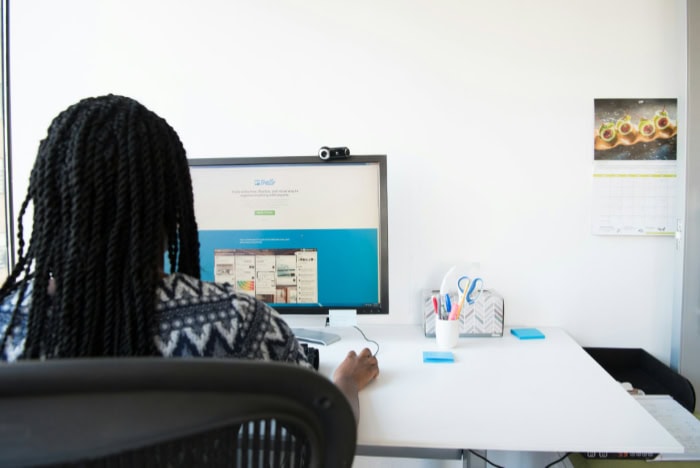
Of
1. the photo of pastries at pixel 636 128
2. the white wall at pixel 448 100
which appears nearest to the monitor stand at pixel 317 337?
the white wall at pixel 448 100

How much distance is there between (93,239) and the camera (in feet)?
1.81

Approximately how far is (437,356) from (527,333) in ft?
1.20

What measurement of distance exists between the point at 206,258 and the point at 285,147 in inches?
18.4

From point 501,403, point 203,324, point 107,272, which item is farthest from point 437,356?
point 107,272

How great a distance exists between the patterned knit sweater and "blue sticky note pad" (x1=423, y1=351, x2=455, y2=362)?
1.81 feet

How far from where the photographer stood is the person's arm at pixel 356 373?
2.72 ft

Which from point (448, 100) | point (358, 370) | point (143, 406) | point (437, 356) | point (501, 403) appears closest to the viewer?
point (143, 406)

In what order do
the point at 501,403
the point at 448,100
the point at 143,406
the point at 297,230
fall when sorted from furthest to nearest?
the point at 448,100 < the point at 297,230 < the point at 501,403 < the point at 143,406

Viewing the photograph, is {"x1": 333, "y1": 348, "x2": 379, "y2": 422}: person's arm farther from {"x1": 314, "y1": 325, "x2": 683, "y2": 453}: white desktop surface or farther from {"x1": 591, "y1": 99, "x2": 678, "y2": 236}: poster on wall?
{"x1": 591, "y1": 99, "x2": 678, "y2": 236}: poster on wall

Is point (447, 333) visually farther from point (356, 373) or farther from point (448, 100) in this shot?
point (448, 100)

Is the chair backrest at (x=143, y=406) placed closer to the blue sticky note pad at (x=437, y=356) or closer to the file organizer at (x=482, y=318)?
the blue sticky note pad at (x=437, y=356)

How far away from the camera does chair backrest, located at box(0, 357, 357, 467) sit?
0.91 ft

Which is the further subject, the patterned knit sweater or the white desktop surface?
the white desktop surface

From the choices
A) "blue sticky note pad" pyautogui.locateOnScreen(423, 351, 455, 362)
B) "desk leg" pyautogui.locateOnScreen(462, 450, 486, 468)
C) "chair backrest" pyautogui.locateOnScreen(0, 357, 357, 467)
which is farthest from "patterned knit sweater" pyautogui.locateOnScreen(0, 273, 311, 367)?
"desk leg" pyautogui.locateOnScreen(462, 450, 486, 468)
